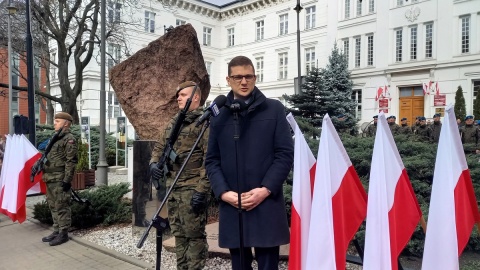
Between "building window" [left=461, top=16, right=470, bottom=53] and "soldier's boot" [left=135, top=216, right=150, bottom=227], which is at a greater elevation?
"building window" [left=461, top=16, right=470, bottom=53]

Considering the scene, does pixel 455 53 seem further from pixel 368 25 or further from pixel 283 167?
pixel 283 167

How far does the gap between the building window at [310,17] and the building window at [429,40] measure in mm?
10371

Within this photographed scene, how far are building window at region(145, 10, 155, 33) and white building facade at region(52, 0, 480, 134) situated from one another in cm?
9

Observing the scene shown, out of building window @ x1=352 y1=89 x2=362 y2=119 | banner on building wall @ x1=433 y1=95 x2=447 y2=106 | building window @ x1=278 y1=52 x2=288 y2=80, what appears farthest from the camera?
building window @ x1=278 y1=52 x2=288 y2=80

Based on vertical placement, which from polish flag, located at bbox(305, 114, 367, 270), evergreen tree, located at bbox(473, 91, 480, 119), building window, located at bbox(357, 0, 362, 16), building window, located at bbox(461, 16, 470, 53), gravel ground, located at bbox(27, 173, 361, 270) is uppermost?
building window, located at bbox(357, 0, 362, 16)

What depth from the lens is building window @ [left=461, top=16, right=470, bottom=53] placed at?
75.6 ft

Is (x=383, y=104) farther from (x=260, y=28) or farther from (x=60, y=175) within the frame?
(x=60, y=175)

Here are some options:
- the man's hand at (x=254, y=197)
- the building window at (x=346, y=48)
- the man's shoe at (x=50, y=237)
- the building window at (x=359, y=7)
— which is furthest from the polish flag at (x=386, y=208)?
the building window at (x=359, y=7)

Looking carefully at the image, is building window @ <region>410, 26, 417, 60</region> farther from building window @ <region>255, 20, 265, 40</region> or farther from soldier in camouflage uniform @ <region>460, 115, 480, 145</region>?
building window @ <region>255, 20, 265, 40</region>

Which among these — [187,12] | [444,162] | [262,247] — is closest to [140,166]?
[262,247]

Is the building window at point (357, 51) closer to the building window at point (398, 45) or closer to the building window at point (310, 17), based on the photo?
the building window at point (398, 45)

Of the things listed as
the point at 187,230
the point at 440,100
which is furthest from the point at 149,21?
the point at 187,230

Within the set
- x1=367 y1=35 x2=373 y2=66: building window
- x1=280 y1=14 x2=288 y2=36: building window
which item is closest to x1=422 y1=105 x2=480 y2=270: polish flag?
x1=367 y1=35 x2=373 y2=66: building window

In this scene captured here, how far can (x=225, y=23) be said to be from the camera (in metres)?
42.1
